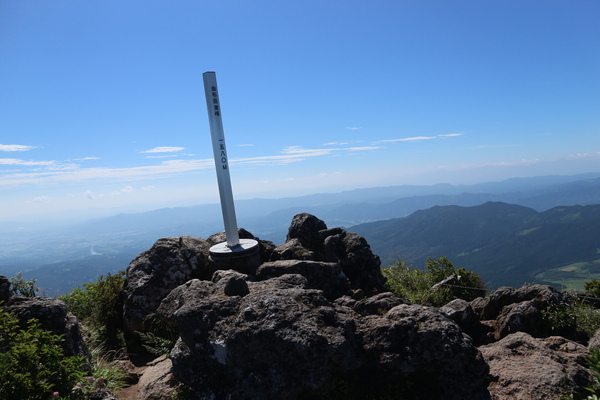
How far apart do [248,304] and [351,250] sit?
6.33m

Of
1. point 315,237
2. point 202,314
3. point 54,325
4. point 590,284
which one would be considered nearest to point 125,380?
point 54,325

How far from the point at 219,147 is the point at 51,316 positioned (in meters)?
6.33

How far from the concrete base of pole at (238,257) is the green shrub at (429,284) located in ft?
16.8

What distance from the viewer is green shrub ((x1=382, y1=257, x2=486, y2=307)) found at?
11125mm

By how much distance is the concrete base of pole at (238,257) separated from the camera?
33.6ft

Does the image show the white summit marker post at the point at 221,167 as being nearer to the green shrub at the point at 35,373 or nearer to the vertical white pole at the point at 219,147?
the vertical white pole at the point at 219,147

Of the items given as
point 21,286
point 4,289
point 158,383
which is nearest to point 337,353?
point 158,383

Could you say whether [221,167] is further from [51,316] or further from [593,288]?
[593,288]

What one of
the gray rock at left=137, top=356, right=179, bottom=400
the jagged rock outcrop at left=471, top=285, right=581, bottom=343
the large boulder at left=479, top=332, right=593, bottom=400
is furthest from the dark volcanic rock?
the jagged rock outcrop at left=471, top=285, right=581, bottom=343

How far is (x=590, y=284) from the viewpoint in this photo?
11.5 meters

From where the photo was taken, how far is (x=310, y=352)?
207 inches

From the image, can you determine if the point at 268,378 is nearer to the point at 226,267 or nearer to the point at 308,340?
the point at 308,340

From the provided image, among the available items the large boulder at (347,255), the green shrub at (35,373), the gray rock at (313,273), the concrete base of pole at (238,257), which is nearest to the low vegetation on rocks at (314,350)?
the green shrub at (35,373)

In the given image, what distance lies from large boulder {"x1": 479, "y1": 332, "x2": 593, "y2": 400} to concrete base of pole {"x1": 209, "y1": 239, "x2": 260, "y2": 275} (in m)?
6.63
